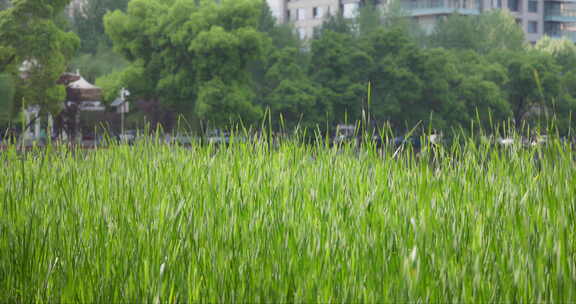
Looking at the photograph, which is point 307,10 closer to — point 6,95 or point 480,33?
point 480,33

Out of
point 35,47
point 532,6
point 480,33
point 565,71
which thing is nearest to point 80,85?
point 35,47

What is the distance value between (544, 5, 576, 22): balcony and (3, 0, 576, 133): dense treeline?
2913cm

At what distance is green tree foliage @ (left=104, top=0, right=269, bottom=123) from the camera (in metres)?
24.8

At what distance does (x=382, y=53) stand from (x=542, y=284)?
1194 inches

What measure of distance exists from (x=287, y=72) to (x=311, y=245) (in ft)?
84.6

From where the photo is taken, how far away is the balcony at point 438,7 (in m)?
56.6

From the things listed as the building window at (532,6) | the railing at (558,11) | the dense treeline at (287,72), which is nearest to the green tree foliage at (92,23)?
the dense treeline at (287,72)

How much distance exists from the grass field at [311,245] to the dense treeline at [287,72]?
16.9 m

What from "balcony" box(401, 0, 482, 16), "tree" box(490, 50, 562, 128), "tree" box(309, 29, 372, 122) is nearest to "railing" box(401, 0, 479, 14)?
"balcony" box(401, 0, 482, 16)

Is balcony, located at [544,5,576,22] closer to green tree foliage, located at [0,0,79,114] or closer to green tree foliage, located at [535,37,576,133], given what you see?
green tree foliage, located at [535,37,576,133]

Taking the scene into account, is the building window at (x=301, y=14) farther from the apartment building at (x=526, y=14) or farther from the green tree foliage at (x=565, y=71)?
the green tree foliage at (x=565, y=71)

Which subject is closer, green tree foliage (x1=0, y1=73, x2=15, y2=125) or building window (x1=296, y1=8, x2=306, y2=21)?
green tree foliage (x1=0, y1=73, x2=15, y2=125)

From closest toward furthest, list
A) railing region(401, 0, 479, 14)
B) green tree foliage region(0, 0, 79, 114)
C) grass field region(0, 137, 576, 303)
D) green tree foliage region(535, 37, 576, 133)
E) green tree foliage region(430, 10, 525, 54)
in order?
grass field region(0, 137, 576, 303) < green tree foliage region(0, 0, 79, 114) < green tree foliage region(535, 37, 576, 133) < green tree foliage region(430, 10, 525, 54) < railing region(401, 0, 479, 14)

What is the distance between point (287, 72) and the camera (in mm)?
28031
